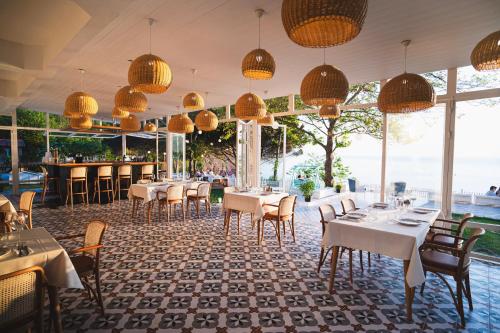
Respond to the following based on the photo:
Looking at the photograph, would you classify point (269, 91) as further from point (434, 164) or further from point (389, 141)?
point (434, 164)

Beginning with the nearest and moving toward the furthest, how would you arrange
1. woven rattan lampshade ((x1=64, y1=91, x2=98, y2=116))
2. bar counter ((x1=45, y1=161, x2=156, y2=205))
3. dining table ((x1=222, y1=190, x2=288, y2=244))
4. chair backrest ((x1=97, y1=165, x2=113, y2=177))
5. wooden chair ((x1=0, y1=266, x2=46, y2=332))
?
wooden chair ((x1=0, y1=266, x2=46, y2=332)) < woven rattan lampshade ((x1=64, y1=91, x2=98, y2=116)) < dining table ((x1=222, y1=190, x2=288, y2=244)) < bar counter ((x1=45, y1=161, x2=156, y2=205)) < chair backrest ((x1=97, y1=165, x2=113, y2=177))

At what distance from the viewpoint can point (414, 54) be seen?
13.4ft

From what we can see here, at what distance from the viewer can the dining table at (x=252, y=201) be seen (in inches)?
193

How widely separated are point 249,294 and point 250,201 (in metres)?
2.06

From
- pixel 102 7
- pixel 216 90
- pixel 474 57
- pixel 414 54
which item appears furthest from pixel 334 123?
pixel 102 7

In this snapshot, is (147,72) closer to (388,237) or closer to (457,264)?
(388,237)

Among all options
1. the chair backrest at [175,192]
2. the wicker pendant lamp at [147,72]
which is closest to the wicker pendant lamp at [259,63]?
the wicker pendant lamp at [147,72]

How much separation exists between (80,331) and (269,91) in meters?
5.69

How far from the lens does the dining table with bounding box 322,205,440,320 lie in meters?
2.74

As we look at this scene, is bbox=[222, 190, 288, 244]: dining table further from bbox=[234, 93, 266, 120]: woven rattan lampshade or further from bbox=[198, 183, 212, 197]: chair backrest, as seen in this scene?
bbox=[234, 93, 266, 120]: woven rattan lampshade

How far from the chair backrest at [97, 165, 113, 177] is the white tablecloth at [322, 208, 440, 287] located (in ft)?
23.3

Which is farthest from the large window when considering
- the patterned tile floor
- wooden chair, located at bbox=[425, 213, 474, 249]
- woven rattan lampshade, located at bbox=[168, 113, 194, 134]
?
woven rattan lampshade, located at bbox=[168, 113, 194, 134]

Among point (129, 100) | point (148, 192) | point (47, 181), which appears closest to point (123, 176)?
point (47, 181)

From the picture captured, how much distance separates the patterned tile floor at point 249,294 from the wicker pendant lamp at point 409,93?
2145 mm
